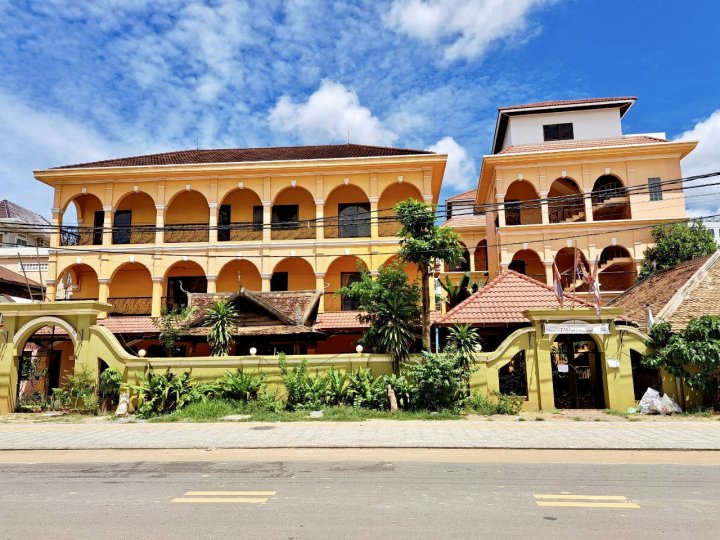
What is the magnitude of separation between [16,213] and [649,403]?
50407 mm

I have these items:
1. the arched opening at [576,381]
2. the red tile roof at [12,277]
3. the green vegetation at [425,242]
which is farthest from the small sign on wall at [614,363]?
the red tile roof at [12,277]

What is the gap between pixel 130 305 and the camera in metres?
26.0

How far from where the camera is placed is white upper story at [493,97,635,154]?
29.0 meters

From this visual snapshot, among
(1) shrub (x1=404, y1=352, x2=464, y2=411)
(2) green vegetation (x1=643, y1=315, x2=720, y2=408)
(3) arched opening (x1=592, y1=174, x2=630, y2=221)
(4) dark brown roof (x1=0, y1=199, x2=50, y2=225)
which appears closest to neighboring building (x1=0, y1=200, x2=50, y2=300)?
(4) dark brown roof (x1=0, y1=199, x2=50, y2=225)

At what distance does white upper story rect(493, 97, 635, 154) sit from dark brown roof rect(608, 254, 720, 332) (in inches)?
455

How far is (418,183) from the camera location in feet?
82.8

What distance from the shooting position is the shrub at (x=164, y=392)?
49.1 feet

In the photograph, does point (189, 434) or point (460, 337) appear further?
point (460, 337)

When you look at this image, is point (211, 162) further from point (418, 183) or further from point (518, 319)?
point (518, 319)

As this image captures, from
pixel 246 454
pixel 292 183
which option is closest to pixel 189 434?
pixel 246 454

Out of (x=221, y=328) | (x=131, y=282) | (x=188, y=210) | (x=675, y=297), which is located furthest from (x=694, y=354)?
(x=131, y=282)

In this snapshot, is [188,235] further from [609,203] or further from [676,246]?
[676,246]

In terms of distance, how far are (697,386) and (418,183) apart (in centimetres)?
1492

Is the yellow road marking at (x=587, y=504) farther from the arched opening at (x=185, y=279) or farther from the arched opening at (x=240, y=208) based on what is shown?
the arched opening at (x=185, y=279)
